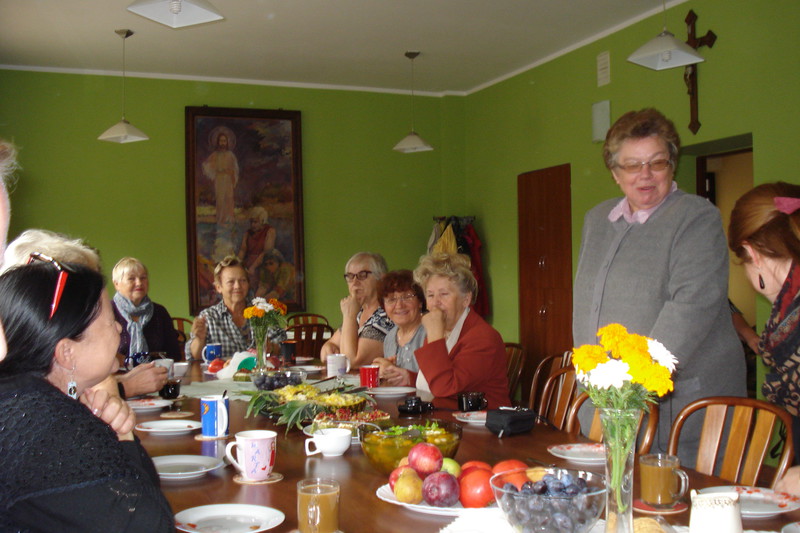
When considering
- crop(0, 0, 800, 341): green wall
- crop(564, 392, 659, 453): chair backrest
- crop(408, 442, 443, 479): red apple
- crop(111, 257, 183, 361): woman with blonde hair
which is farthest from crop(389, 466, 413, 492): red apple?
crop(0, 0, 800, 341): green wall

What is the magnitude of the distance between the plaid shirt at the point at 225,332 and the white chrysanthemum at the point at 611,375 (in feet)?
11.8

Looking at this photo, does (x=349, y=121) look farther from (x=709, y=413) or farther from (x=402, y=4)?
(x=709, y=413)

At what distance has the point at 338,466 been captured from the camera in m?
1.80

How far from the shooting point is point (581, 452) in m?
1.89

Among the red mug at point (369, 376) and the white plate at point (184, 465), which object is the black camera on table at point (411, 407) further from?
the white plate at point (184, 465)

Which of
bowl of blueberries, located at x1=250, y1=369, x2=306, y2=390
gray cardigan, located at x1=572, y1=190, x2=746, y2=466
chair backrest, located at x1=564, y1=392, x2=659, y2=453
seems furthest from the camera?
bowl of blueberries, located at x1=250, y1=369, x2=306, y2=390

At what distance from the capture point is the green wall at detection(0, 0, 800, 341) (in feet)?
18.4

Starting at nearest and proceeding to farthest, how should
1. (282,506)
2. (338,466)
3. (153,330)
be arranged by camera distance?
1. (282,506)
2. (338,466)
3. (153,330)

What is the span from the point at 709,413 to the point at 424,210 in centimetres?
595

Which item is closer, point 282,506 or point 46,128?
point 282,506

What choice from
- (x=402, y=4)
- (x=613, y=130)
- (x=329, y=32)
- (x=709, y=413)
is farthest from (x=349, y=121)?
(x=709, y=413)

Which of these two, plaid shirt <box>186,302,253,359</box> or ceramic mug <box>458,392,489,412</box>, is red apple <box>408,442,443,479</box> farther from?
plaid shirt <box>186,302,253,359</box>

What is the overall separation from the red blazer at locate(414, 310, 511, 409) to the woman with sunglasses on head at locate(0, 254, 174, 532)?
5.25 feet

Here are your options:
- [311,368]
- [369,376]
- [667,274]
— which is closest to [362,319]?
[311,368]
